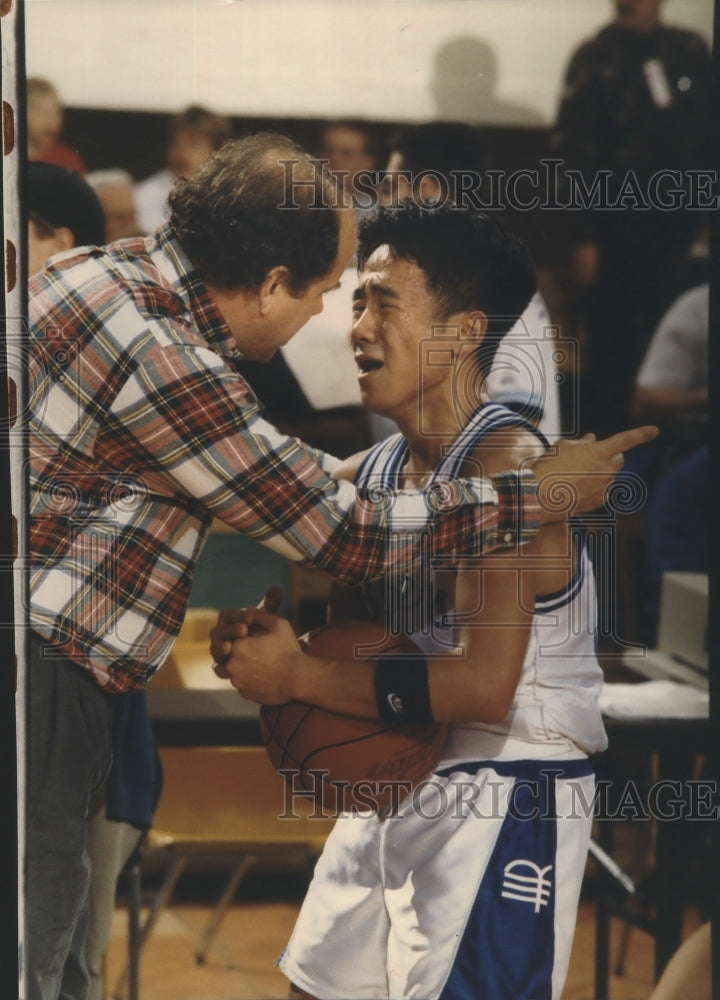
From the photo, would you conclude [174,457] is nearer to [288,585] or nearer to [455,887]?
[288,585]

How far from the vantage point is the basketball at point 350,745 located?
7.98ft

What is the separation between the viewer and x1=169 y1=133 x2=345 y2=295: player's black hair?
7.87 feet

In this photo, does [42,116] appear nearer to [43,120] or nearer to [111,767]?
[43,120]

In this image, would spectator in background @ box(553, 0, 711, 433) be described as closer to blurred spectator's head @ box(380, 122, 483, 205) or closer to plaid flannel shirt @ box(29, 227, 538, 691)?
blurred spectator's head @ box(380, 122, 483, 205)

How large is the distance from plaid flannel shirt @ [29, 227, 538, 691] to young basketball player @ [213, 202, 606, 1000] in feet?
0.33

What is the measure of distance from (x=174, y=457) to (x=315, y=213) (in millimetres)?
606

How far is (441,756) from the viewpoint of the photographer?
2.51m

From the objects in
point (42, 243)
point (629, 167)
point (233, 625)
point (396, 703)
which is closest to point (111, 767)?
point (233, 625)

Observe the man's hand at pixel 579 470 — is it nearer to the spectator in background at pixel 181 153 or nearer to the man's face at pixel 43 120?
the spectator in background at pixel 181 153

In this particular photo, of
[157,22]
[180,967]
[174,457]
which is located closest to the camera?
[174,457]

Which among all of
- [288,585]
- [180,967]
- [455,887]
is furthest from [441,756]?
[180,967]

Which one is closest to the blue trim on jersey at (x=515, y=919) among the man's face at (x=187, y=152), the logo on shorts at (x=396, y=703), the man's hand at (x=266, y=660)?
the logo on shorts at (x=396, y=703)

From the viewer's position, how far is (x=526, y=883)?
246cm

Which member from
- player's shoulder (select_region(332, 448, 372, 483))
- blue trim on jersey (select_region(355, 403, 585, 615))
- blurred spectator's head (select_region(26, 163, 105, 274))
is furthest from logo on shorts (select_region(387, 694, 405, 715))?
blurred spectator's head (select_region(26, 163, 105, 274))
